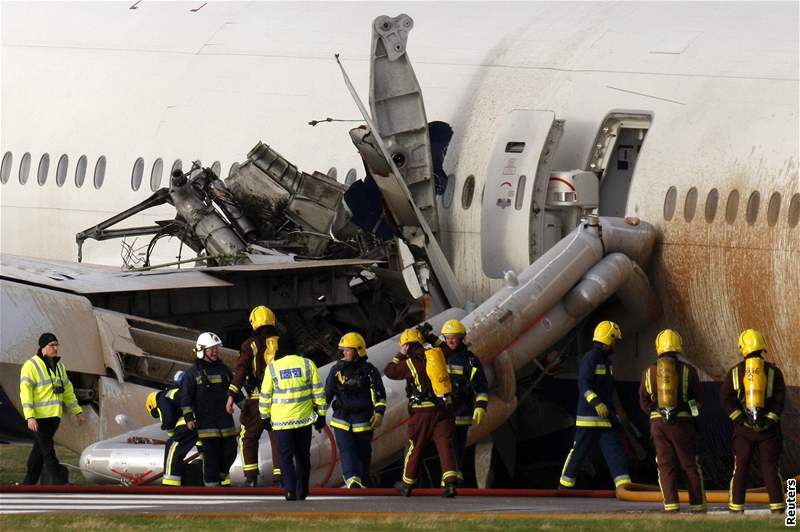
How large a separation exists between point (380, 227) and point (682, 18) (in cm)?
450

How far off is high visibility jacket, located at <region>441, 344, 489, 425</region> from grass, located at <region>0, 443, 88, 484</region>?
6595 millimetres

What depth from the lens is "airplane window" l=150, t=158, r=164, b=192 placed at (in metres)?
28.4

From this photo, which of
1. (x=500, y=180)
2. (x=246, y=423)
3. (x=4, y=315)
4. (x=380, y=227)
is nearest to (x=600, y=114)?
(x=500, y=180)

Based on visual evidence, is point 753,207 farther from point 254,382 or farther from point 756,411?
point 254,382

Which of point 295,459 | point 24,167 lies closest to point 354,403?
point 295,459

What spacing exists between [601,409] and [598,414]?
0.09 metres

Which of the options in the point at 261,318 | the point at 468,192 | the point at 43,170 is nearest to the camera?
the point at 261,318

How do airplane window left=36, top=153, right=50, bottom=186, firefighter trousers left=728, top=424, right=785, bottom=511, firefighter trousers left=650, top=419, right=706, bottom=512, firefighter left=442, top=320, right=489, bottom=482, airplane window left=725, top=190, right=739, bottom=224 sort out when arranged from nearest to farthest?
firefighter trousers left=728, top=424, right=785, bottom=511 < firefighter trousers left=650, top=419, right=706, bottom=512 < firefighter left=442, top=320, right=489, bottom=482 < airplane window left=725, top=190, right=739, bottom=224 < airplane window left=36, top=153, right=50, bottom=186

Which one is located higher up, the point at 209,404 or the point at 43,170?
the point at 43,170

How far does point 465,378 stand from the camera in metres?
20.7

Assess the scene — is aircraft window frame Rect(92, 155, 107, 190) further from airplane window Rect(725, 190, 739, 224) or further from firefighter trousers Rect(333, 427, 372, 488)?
airplane window Rect(725, 190, 739, 224)

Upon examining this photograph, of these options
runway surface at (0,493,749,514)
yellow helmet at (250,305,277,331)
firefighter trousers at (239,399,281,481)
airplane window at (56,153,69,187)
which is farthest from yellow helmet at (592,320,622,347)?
airplane window at (56,153,69,187)

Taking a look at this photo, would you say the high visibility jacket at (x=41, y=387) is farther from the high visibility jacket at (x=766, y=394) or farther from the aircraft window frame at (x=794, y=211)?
the aircraft window frame at (x=794, y=211)

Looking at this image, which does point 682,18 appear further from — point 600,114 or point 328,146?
point 328,146
